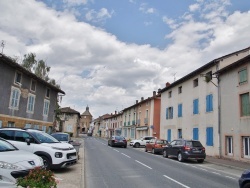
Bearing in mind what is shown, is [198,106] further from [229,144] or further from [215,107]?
[229,144]

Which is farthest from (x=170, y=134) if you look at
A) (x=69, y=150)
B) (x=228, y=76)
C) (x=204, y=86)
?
(x=69, y=150)

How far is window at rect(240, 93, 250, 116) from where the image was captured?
19.3 metres

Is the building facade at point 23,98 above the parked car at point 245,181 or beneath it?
above

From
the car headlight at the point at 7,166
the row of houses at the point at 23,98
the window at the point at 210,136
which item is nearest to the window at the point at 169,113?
the window at the point at 210,136

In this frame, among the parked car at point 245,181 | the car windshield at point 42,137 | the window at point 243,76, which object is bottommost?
the parked car at point 245,181

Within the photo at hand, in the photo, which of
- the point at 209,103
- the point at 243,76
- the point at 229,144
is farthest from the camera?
the point at 209,103

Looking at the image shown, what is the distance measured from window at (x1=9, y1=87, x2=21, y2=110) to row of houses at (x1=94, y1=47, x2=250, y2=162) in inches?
660

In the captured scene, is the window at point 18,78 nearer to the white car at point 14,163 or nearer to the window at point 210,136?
the white car at point 14,163

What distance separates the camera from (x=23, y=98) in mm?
26516

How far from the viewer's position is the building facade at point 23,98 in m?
22.9

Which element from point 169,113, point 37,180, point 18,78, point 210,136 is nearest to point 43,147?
point 37,180

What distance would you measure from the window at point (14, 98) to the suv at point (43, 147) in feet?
43.0

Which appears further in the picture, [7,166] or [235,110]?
[235,110]

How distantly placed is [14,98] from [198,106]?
17301 millimetres
